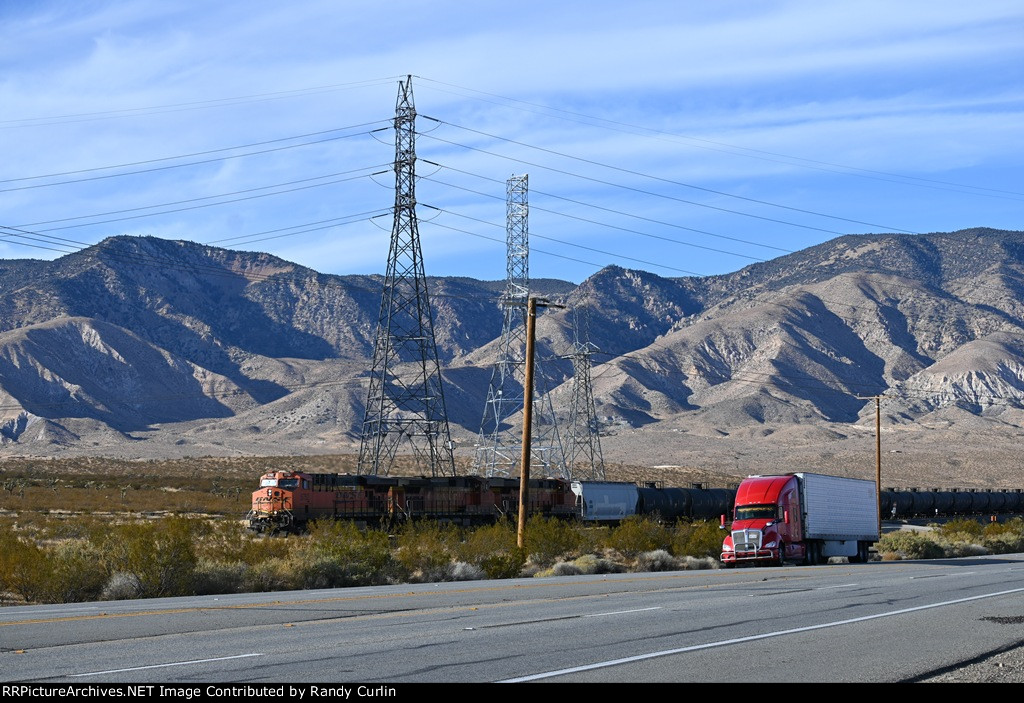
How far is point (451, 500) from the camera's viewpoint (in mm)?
58312

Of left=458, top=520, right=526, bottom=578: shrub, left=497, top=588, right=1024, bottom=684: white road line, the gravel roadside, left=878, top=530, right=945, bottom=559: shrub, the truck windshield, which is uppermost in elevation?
the truck windshield

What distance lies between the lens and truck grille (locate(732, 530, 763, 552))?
130ft

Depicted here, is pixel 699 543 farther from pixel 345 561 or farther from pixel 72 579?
pixel 72 579

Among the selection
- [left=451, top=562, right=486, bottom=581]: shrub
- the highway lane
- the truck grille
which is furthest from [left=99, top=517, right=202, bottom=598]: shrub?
the truck grille

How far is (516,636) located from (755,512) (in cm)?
2612

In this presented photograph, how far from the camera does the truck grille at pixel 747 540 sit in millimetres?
39531

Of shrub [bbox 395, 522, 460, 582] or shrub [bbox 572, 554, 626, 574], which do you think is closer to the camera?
shrub [bbox 395, 522, 460, 582]

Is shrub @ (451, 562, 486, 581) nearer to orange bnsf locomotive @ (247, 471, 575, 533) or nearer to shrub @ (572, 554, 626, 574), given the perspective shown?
Result: shrub @ (572, 554, 626, 574)

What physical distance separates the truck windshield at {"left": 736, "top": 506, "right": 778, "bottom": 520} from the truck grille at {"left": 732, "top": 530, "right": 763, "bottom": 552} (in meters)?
0.49

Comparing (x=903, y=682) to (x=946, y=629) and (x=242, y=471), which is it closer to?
(x=946, y=629)

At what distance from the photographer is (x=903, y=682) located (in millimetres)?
11641

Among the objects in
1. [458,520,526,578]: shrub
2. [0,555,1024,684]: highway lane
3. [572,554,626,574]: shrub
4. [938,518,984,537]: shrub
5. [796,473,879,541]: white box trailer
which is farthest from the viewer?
[938,518,984,537]: shrub

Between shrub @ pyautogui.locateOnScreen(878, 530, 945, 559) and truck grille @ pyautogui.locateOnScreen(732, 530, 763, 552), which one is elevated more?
truck grille @ pyautogui.locateOnScreen(732, 530, 763, 552)

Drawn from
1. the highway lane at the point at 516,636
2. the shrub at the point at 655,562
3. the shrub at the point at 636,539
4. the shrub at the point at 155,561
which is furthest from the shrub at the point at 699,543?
the shrub at the point at 155,561
